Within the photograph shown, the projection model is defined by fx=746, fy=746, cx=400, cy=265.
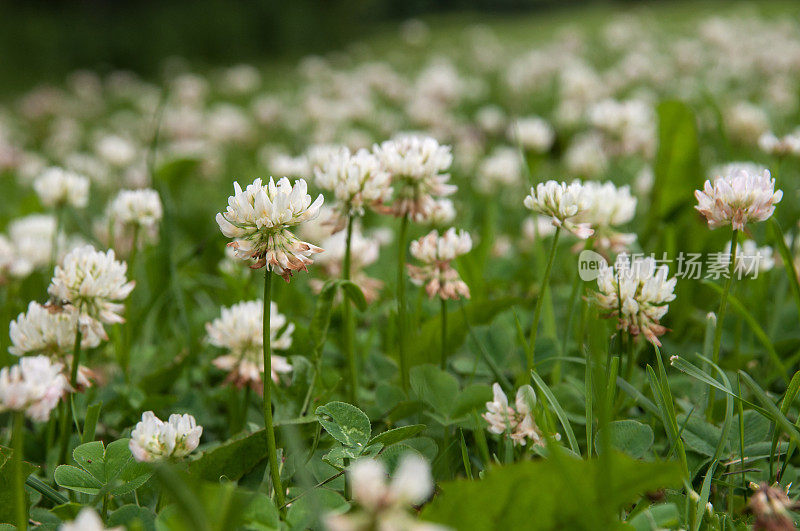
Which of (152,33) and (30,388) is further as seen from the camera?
(152,33)

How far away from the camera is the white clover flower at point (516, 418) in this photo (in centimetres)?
91

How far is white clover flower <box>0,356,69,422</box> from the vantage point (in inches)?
26.8

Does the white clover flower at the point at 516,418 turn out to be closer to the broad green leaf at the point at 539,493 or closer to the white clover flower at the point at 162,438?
the broad green leaf at the point at 539,493

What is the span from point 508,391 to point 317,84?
13.2 ft

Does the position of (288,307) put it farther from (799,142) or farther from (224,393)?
(799,142)

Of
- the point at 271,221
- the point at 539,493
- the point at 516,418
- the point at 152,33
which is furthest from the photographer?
the point at 152,33

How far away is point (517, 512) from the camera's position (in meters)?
0.66

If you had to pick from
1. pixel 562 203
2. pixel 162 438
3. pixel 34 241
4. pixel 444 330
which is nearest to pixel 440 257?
pixel 444 330

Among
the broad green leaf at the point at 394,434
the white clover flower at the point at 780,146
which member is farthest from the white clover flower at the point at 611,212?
the broad green leaf at the point at 394,434

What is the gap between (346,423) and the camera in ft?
2.94

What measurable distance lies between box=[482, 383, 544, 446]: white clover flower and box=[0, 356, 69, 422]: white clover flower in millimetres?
503

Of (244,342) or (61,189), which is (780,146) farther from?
(61,189)

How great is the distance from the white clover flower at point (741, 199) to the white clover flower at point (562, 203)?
0.14 meters

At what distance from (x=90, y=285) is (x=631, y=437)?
0.69 meters
